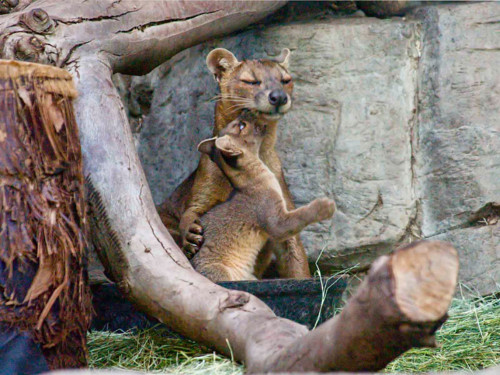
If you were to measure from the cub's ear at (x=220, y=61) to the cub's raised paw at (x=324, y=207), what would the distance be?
Answer: 1.90 metres

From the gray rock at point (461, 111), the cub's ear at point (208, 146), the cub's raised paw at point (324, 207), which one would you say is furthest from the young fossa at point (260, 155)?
the gray rock at point (461, 111)

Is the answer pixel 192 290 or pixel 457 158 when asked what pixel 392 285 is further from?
pixel 457 158

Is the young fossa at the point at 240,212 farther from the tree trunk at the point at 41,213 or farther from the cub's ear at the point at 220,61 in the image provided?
the tree trunk at the point at 41,213

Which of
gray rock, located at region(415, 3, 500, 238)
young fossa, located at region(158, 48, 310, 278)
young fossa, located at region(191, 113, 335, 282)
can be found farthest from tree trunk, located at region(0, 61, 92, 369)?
gray rock, located at region(415, 3, 500, 238)

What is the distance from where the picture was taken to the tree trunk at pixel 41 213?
3.39m

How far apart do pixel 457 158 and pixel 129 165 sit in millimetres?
2860

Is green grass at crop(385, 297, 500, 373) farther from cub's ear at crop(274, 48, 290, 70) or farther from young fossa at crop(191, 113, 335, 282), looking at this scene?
cub's ear at crop(274, 48, 290, 70)

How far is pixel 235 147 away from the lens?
5.38 metres

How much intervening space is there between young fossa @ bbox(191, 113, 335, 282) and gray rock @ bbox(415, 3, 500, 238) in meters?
1.49

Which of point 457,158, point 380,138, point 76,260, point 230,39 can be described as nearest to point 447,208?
point 457,158

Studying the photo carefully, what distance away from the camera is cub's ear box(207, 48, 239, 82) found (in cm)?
617

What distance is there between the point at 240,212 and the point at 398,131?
1.66 m

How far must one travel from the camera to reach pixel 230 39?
6.68 meters

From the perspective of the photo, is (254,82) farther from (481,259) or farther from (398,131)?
(481,259)
